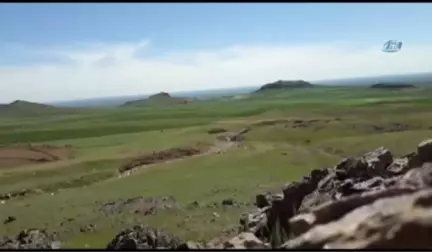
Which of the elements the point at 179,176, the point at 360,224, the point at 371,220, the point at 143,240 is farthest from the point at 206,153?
the point at 371,220

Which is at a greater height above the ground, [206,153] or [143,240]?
[143,240]

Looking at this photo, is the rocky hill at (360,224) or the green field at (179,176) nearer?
the rocky hill at (360,224)

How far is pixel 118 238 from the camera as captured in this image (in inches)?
887

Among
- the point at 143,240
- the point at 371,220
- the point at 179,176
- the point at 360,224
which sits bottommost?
the point at 179,176

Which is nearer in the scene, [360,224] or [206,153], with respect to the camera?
[360,224]

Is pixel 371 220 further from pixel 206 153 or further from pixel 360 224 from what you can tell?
pixel 206 153

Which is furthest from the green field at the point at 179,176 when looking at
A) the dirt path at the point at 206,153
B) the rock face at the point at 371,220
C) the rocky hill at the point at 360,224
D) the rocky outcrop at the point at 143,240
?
the rock face at the point at 371,220

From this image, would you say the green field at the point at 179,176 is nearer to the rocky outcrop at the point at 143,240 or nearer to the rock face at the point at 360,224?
the rocky outcrop at the point at 143,240

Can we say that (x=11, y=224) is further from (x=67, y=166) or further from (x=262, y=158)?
(x=262, y=158)

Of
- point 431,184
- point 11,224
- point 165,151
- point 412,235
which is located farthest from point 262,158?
point 412,235

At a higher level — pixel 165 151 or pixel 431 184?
pixel 431 184

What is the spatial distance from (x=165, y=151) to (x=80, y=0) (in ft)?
201

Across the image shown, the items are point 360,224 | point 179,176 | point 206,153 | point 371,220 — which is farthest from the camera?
point 206,153

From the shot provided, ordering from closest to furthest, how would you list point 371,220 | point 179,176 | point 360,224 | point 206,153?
point 371,220 < point 360,224 < point 179,176 < point 206,153
